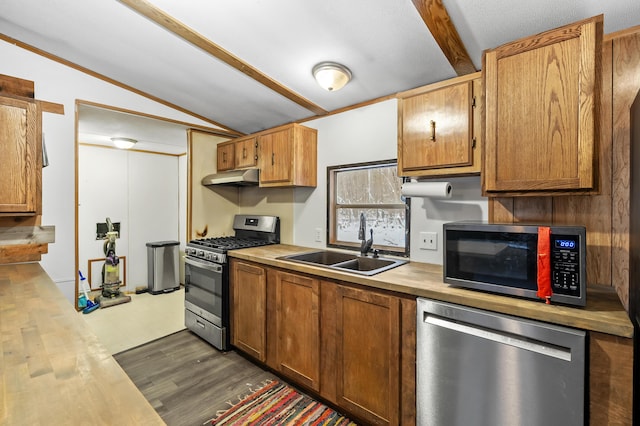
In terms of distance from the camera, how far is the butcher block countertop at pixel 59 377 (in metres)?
0.64

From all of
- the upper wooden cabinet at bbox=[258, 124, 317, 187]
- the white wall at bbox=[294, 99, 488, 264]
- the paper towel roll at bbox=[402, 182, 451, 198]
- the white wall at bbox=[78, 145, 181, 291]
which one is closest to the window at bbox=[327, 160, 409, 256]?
the white wall at bbox=[294, 99, 488, 264]

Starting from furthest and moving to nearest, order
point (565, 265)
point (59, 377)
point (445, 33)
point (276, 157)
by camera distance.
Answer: point (276, 157) → point (445, 33) → point (565, 265) → point (59, 377)

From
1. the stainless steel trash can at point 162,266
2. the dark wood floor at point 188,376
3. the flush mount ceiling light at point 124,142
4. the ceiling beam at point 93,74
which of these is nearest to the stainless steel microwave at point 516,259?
the dark wood floor at point 188,376

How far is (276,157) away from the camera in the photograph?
287 cm

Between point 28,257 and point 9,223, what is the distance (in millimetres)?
279

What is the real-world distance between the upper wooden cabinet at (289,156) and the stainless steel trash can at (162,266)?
244 centimetres

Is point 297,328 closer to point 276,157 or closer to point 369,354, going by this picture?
point 369,354

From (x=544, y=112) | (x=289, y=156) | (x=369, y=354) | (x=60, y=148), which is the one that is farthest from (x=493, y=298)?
(x=60, y=148)

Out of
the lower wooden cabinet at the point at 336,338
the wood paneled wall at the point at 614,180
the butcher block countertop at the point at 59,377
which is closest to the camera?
the butcher block countertop at the point at 59,377

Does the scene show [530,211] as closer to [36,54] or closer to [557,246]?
A: [557,246]

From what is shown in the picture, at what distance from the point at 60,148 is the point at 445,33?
3.14 metres

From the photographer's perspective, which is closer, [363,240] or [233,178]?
[363,240]

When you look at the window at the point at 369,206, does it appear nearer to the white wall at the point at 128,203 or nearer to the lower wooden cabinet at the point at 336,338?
the lower wooden cabinet at the point at 336,338

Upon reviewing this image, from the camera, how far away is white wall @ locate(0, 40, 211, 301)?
99.2 inches
